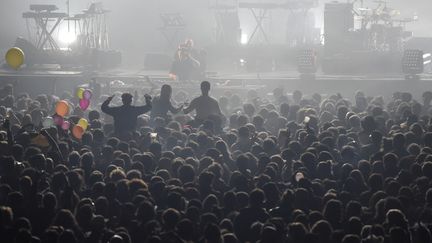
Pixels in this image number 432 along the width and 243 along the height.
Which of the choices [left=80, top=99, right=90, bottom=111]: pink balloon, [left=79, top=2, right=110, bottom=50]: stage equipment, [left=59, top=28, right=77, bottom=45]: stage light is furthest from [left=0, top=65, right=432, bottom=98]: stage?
[left=59, top=28, right=77, bottom=45]: stage light

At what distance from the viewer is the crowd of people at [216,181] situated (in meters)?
11.2

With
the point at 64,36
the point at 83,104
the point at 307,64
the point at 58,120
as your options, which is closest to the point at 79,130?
the point at 58,120

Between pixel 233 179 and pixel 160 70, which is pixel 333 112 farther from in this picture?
pixel 160 70

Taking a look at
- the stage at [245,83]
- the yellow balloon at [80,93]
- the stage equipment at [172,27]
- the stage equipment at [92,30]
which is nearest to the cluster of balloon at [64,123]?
the yellow balloon at [80,93]

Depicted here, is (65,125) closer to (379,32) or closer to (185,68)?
(185,68)

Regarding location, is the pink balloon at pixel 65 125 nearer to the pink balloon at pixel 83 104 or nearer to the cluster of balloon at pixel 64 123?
the cluster of balloon at pixel 64 123

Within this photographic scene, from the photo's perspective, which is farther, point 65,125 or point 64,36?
point 64,36

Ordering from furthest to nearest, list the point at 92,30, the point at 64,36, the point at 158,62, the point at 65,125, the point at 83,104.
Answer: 1. the point at 64,36
2. the point at 92,30
3. the point at 158,62
4. the point at 83,104
5. the point at 65,125

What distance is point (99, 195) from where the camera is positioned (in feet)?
41.2

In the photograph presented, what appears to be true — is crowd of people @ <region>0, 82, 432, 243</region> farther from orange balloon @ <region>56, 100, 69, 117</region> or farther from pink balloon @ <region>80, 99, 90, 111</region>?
pink balloon @ <region>80, 99, 90, 111</region>

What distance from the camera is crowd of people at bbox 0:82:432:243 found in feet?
36.7

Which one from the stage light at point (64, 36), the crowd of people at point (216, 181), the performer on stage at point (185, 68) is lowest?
the crowd of people at point (216, 181)

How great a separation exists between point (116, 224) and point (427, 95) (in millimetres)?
12797

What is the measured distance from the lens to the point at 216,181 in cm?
1335
